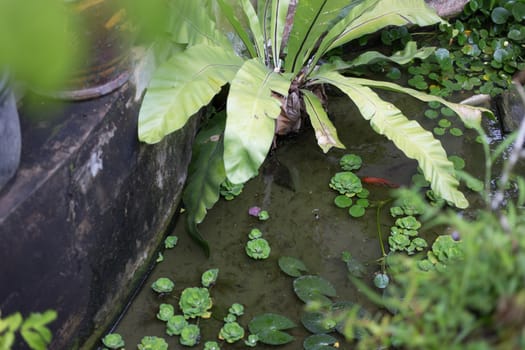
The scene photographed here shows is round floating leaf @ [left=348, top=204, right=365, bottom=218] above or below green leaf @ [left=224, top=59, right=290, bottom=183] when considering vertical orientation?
below

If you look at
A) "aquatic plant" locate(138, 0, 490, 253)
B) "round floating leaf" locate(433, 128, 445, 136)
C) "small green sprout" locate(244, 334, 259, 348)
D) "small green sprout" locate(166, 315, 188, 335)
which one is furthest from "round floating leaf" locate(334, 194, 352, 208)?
"small green sprout" locate(166, 315, 188, 335)

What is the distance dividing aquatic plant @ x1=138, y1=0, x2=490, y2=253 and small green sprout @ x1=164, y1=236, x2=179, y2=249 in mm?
108

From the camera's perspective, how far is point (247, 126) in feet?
6.75

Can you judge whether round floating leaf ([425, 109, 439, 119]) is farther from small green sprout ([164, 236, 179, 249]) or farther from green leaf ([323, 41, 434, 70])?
small green sprout ([164, 236, 179, 249])

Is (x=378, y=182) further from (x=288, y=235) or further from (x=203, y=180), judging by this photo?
(x=203, y=180)

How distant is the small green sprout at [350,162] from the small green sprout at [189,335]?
1.00 meters

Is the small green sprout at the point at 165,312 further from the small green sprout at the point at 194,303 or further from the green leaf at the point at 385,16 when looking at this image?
the green leaf at the point at 385,16

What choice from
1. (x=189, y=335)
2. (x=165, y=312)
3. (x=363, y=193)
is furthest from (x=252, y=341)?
(x=363, y=193)

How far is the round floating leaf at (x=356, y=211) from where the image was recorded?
247 cm

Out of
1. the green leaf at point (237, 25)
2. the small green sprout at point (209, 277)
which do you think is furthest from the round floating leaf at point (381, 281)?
the green leaf at point (237, 25)

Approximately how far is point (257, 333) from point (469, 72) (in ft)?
6.22

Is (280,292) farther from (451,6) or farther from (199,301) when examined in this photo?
(451,6)

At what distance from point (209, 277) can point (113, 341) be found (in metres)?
0.40

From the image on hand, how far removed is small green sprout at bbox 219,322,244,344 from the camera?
2.05m
